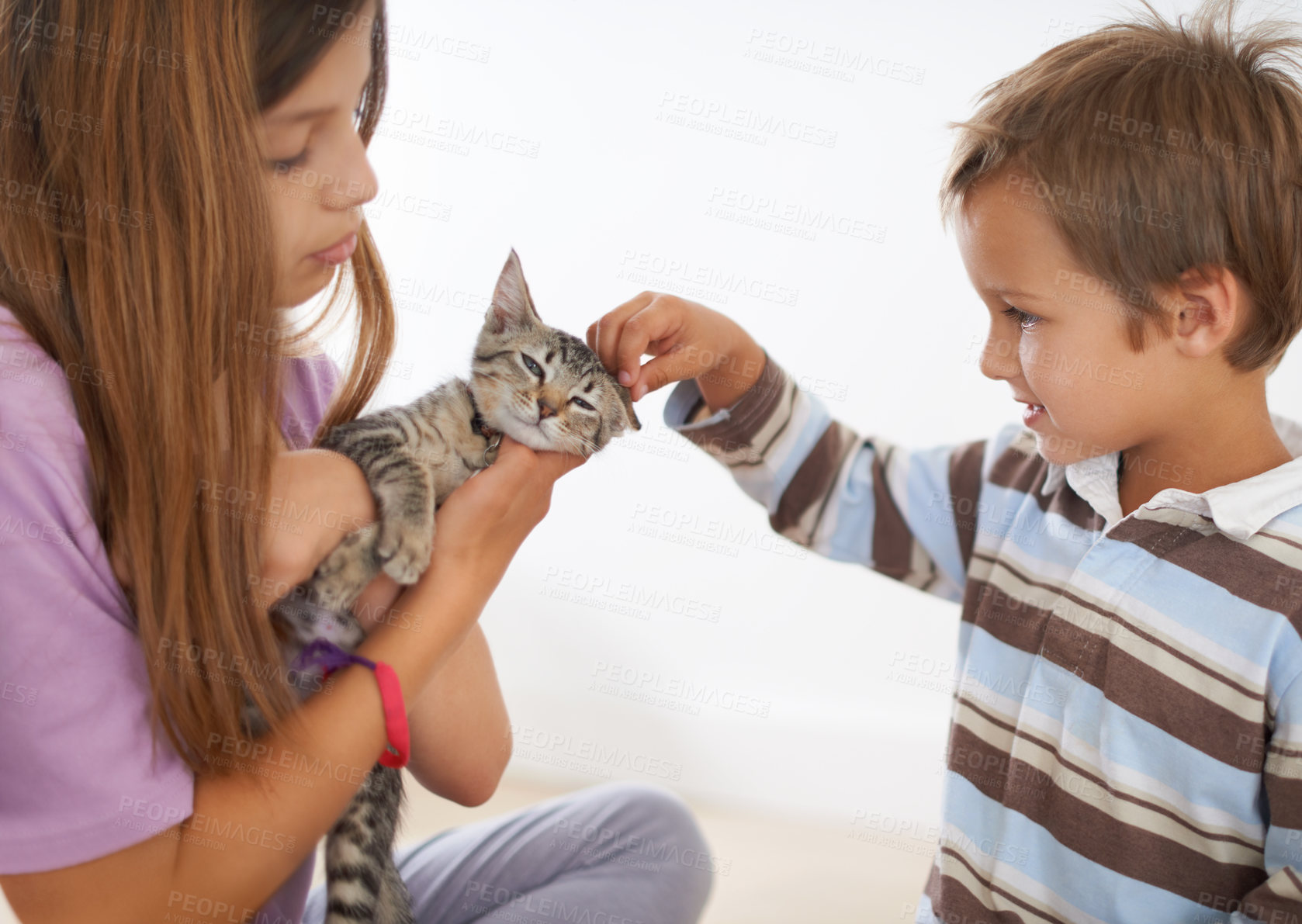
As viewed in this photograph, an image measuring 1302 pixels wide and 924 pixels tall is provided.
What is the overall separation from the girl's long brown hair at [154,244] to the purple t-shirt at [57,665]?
0.03m

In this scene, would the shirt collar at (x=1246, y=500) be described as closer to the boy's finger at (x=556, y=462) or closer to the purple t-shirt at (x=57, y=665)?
the boy's finger at (x=556, y=462)

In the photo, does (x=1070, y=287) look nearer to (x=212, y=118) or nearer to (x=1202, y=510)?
(x=1202, y=510)

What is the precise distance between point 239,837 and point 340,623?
0.26m

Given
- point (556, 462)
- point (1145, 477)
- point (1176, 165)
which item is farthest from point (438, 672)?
point (1176, 165)

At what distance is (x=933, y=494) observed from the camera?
1.34 m

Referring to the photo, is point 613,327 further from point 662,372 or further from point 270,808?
point 270,808

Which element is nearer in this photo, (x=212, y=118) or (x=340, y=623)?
(x=212, y=118)

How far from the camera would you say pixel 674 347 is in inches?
50.1

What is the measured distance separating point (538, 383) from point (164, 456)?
0.56 m

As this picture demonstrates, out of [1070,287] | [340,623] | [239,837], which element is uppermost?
[1070,287]

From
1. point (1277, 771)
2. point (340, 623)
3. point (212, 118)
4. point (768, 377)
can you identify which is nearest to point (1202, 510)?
point (1277, 771)

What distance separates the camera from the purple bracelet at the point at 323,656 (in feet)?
3.33

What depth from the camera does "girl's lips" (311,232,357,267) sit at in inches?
39.2

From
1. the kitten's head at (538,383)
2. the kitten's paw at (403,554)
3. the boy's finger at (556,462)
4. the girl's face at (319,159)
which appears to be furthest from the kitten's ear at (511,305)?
the kitten's paw at (403,554)
